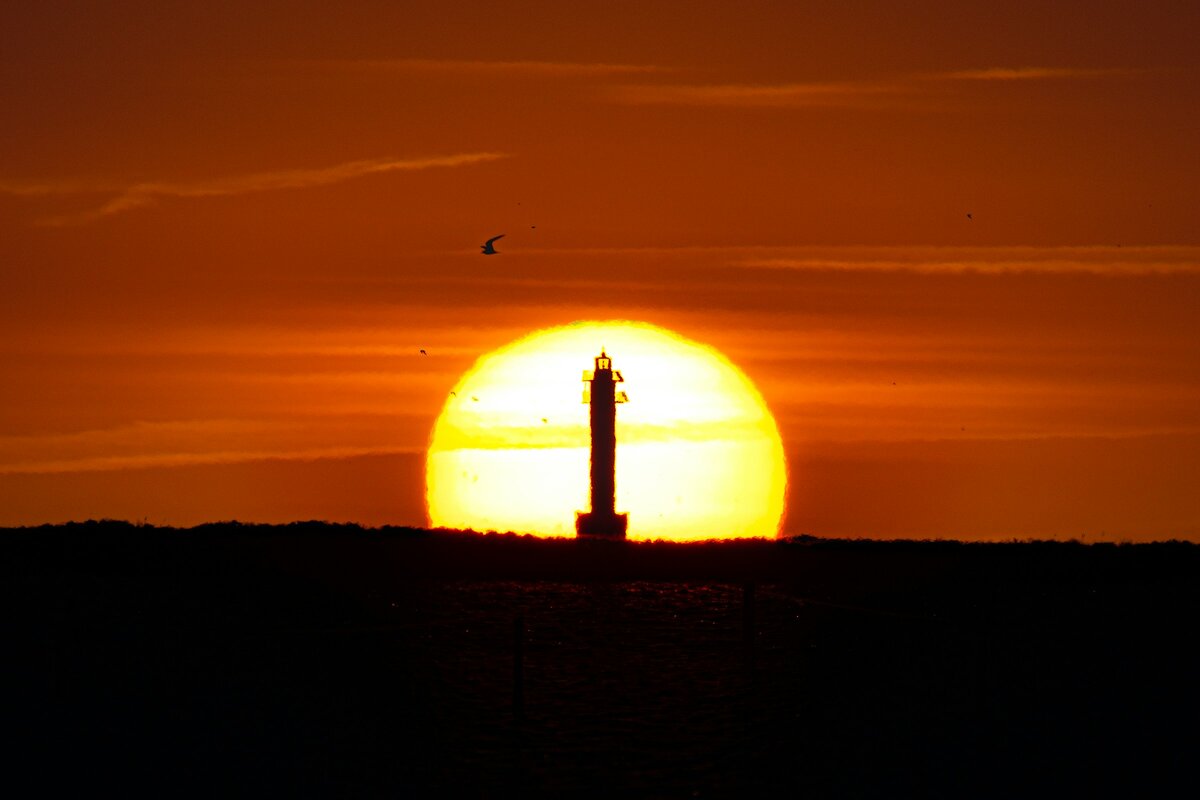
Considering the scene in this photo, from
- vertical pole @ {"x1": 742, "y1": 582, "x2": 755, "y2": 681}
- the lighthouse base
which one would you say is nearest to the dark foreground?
vertical pole @ {"x1": 742, "y1": 582, "x2": 755, "y2": 681}

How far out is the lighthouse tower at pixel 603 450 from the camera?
83.9 metres

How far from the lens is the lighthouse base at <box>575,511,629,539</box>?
83.8 m

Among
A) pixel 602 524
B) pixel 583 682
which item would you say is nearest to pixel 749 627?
pixel 583 682

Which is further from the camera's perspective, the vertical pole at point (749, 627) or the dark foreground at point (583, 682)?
the vertical pole at point (749, 627)

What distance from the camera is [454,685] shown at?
31.8 m

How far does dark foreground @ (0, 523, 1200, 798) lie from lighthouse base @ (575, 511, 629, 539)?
3281cm

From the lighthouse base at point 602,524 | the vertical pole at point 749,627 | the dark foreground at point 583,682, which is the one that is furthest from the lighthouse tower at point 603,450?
the vertical pole at point 749,627

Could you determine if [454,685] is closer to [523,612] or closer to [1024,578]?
[523,612]

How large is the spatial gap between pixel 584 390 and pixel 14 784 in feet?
201

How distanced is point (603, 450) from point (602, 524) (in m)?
3.30

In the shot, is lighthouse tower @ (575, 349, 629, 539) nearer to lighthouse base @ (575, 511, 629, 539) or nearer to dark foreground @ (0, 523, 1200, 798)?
lighthouse base @ (575, 511, 629, 539)

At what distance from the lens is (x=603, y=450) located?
84438 millimetres

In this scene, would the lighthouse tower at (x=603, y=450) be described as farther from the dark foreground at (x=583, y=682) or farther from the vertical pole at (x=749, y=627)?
the vertical pole at (x=749, y=627)

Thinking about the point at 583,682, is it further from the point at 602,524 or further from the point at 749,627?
the point at 602,524
